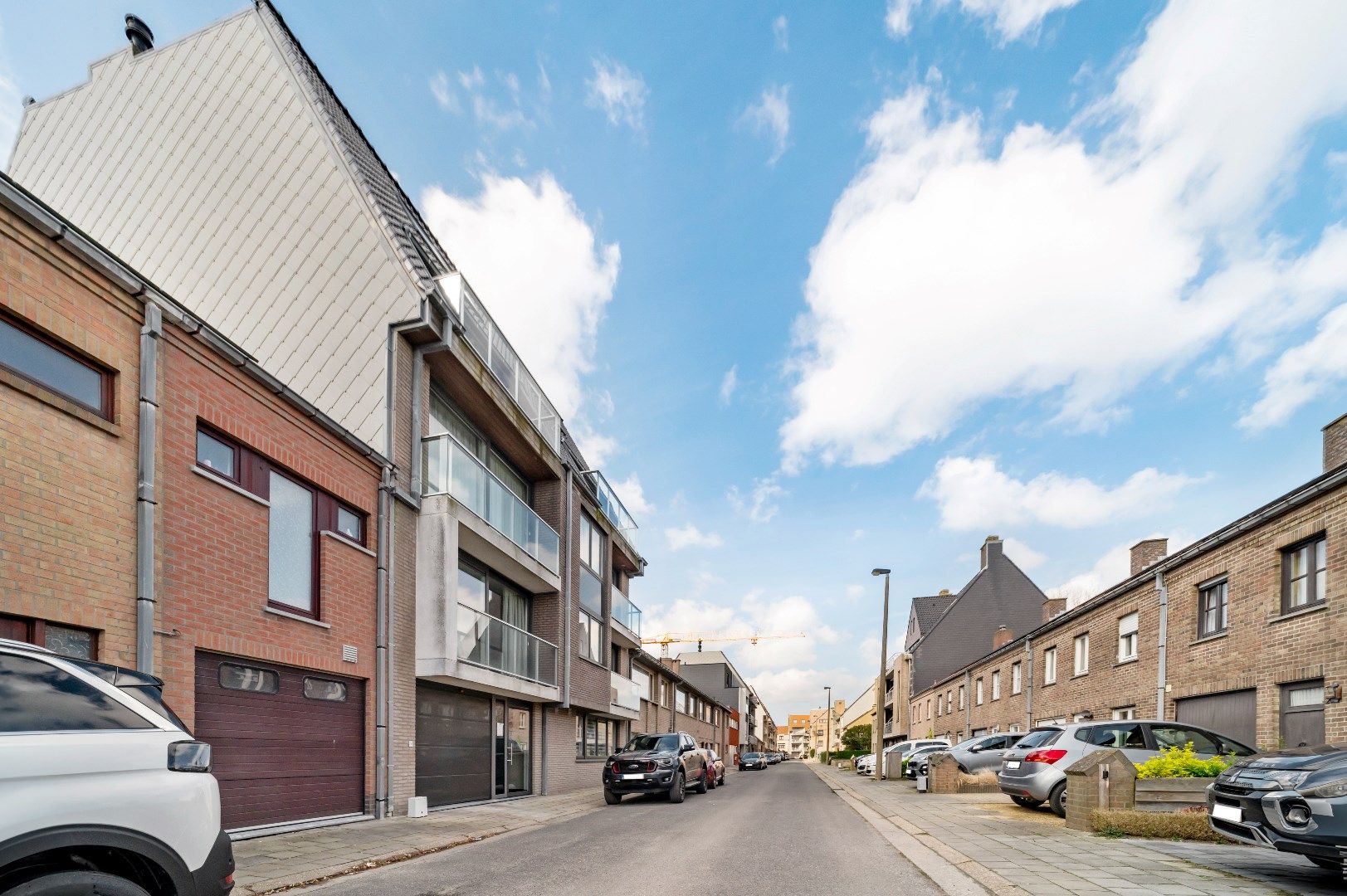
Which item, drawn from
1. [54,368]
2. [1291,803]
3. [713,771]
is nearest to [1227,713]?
[1291,803]

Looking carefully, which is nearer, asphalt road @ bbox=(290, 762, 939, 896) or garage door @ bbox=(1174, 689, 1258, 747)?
asphalt road @ bbox=(290, 762, 939, 896)

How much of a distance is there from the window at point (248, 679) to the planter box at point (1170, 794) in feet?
35.7

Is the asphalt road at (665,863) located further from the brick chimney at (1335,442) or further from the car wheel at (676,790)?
the brick chimney at (1335,442)

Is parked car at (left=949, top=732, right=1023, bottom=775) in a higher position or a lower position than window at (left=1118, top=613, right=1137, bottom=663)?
lower

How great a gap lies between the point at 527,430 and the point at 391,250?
581 cm

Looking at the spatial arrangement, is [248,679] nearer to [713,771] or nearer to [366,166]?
[366,166]

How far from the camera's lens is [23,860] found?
10.1ft

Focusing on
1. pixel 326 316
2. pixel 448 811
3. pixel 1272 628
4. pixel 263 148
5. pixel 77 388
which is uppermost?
pixel 263 148

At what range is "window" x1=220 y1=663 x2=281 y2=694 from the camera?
9.29 meters

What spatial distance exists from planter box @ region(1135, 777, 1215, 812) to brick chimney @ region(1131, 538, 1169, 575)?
11.2 meters

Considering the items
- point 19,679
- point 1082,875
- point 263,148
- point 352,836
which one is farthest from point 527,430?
point 19,679

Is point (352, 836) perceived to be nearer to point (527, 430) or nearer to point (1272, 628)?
point (527, 430)

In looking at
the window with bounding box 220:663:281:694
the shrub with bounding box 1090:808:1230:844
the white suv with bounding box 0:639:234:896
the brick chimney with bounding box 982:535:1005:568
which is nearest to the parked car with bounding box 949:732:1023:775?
the shrub with bounding box 1090:808:1230:844

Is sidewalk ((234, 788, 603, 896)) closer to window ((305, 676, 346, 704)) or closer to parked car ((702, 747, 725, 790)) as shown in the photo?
window ((305, 676, 346, 704))
